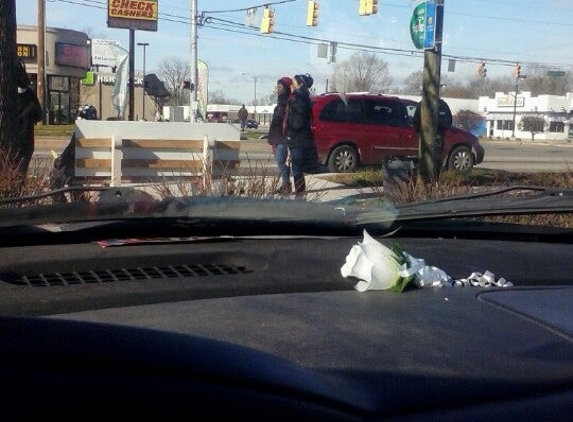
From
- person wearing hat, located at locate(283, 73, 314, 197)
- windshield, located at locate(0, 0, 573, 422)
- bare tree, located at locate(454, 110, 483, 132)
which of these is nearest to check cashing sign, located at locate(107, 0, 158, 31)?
bare tree, located at locate(454, 110, 483, 132)

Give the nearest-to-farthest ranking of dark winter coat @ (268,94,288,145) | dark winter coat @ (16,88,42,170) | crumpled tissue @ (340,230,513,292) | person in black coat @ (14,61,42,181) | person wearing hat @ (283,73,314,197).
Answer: crumpled tissue @ (340,230,513,292)
person in black coat @ (14,61,42,181)
dark winter coat @ (16,88,42,170)
person wearing hat @ (283,73,314,197)
dark winter coat @ (268,94,288,145)

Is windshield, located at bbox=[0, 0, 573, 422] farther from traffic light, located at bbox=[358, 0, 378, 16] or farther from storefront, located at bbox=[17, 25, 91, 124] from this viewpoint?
storefront, located at bbox=[17, 25, 91, 124]

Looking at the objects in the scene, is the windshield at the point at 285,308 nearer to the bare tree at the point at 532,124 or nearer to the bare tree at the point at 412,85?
the bare tree at the point at 412,85

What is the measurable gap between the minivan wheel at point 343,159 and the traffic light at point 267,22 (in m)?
15.6

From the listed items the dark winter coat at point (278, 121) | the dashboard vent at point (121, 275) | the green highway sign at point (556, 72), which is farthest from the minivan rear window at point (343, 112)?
the green highway sign at point (556, 72)

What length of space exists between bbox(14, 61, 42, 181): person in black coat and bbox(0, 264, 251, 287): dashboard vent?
4.62 metres

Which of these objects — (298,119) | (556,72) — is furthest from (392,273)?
(556,72)

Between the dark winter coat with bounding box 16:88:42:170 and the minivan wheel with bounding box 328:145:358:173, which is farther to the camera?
the minivan wheel with bounding box 328:145:358:173

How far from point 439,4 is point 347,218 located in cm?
834

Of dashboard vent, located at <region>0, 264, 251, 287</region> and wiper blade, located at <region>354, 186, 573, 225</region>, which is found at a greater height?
wiper blade, located at <region>354, 186, 573, 225</region>

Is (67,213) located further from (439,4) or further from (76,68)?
(76,68)

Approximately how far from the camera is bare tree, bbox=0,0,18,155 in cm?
791

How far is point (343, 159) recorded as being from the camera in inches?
736

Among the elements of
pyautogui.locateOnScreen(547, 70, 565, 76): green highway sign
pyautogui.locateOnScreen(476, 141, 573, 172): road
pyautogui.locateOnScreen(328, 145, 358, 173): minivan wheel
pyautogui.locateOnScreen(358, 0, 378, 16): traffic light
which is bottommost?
→ pyautogui.locateOnScreen(476, 141, 573, 172): road
